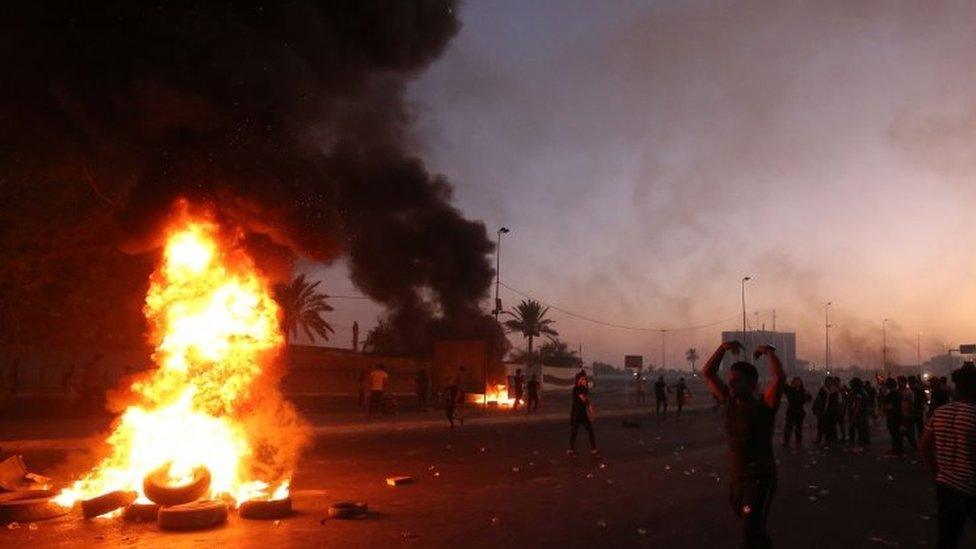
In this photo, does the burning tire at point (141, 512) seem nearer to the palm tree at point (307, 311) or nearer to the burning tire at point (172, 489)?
the burning tire at point (172, 489)

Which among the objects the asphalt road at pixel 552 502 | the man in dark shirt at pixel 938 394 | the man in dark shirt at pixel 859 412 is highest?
the man in dark shirt at pixel 938 394

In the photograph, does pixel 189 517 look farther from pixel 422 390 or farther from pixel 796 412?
pixel 422 390

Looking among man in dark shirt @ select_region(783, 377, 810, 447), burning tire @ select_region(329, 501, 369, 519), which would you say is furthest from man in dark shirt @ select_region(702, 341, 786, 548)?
man in dark shirt @ select_region(783, 377, 810, 447)

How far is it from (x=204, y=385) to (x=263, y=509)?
232 cm

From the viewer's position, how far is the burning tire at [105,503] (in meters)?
8.09

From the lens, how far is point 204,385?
9719 millimetres

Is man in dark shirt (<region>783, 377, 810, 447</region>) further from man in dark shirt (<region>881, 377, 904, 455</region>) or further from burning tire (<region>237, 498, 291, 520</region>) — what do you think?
burning tire (<region>237, 498, 291, 520</region>)

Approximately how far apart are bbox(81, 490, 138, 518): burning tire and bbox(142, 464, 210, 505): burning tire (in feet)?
0.74

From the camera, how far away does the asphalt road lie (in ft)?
23.8

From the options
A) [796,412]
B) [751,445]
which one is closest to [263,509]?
[751,445]

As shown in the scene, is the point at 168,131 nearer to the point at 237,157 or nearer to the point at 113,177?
the point at 237,157

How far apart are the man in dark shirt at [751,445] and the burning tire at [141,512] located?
597cm

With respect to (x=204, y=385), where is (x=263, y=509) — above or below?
below

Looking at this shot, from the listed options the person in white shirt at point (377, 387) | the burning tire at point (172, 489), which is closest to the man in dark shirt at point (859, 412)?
the person in white shirt at point (377, 387)
